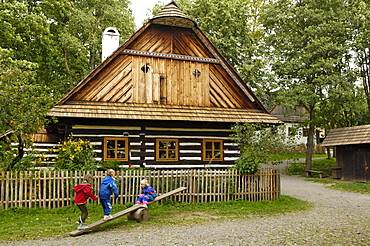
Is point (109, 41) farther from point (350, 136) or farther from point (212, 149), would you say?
point (350, 136)

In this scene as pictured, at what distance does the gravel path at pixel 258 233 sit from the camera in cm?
771

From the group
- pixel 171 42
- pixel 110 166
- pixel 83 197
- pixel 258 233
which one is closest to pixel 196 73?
pixel 171 42

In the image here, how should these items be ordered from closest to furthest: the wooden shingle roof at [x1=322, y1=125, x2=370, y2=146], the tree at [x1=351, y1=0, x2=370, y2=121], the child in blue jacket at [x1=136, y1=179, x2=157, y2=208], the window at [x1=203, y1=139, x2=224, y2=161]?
the child in blue jacket at [x1=136, y1=179, x2=157, y2=208] < the window at [x1=203, y1=139, x2=224, y2=161] < the wooden shingle roof at [x1=322, y1=125, x2=370, y2=146] < the tree at [x1=351, y1=0, x2=370, y2=121]

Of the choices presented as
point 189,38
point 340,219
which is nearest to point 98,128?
point 189,38

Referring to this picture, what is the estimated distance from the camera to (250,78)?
84.2ft

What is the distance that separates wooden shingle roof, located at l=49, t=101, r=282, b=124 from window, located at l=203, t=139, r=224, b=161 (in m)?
1.49

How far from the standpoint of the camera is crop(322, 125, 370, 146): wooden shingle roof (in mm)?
20575

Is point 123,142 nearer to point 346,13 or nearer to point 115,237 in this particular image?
point 115,237

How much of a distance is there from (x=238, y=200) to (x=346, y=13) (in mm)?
19532

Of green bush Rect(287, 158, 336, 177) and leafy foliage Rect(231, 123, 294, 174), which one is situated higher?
leafy foliage Rect(231, 123, 294, 174)

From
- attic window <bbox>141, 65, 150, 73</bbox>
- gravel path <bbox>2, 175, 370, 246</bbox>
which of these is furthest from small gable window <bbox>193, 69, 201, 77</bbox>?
gravel path <bbox>2, 175, 370, 246</bbox>

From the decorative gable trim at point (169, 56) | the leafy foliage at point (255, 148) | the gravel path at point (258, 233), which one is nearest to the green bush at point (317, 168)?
the decorative gable trim at point (169, 56)

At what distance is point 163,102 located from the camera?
666 inches

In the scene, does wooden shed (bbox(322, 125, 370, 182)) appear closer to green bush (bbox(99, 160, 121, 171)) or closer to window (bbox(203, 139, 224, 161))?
window (bbox(203, 139, 224, 161))
